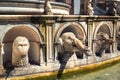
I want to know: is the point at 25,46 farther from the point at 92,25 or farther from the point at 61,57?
the point at 92,25

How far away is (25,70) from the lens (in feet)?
41.4

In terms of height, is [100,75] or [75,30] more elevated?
[75,30]

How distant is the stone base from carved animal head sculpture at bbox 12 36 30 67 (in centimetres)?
22

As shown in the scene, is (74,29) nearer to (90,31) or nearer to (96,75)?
(90,31)

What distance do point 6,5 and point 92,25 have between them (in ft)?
17.5

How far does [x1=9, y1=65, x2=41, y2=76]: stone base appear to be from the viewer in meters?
12.3

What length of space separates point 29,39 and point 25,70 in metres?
1.95

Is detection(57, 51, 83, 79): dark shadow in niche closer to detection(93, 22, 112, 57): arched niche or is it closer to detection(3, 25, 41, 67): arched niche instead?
detection(3, 25, 41, 67): arched niche

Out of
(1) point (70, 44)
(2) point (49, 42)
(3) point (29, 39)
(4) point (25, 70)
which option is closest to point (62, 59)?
(1) point (70, 44)

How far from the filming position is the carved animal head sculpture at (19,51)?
1225 centimetres

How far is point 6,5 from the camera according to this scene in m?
14.4

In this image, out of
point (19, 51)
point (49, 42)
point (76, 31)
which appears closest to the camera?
point (19, 51)

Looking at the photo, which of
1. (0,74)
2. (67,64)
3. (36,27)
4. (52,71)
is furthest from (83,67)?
(0,74)

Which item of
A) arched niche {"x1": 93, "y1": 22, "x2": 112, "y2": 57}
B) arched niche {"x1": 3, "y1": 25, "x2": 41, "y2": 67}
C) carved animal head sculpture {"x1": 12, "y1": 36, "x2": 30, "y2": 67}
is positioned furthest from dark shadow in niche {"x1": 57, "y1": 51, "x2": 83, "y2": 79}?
arched niche {"x1": 93, "y1": 22, "x2": 112, "y2": 57}
